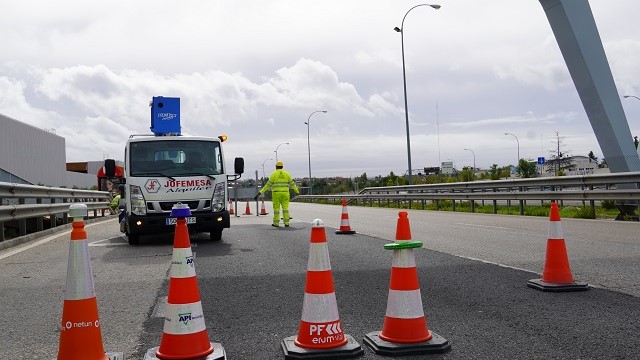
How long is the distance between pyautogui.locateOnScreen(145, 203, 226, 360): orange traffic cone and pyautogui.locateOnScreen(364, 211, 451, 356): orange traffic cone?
3.73 ft

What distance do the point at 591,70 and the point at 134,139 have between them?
1160 cm

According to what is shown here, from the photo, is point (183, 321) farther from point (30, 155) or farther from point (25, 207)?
point (30, 155)

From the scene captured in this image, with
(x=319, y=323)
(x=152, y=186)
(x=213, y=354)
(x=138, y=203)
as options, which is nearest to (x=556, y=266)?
(x=319, y=323)

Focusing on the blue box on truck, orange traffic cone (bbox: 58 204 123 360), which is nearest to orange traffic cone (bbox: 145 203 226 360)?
orange traffic cone (bbox: 58 204 123 360)

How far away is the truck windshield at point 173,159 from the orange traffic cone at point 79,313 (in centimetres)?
773

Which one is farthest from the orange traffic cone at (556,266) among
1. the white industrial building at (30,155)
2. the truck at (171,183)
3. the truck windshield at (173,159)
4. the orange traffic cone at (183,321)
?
the white industrial building at (30,155)

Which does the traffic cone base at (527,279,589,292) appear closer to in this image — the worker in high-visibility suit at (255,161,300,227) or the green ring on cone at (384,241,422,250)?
the green ring on cone at (384,241,422,250)

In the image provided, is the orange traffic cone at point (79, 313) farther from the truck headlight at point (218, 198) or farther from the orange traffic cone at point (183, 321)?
the truck headlight at point (218, 198)

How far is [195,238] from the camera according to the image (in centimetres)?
1310

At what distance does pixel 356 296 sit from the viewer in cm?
607

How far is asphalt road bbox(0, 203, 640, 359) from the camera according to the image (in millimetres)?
4383

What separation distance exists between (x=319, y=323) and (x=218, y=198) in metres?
7.89

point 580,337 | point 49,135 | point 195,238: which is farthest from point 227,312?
point 49,135

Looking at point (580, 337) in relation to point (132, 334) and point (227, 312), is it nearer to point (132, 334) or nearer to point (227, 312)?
point (227, 312)
